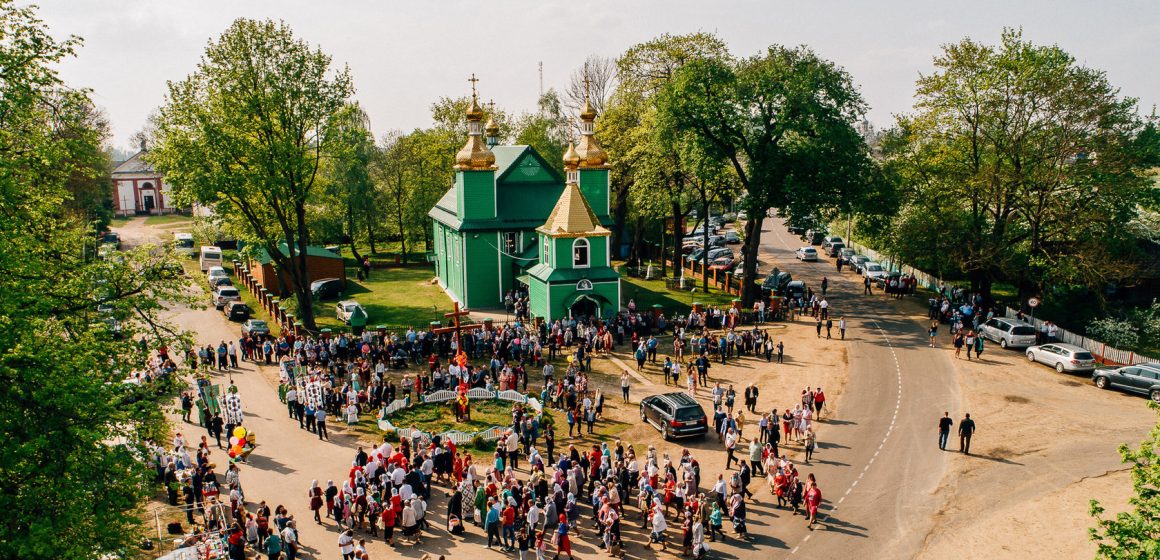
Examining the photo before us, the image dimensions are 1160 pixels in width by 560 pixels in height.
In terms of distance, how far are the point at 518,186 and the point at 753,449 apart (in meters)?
26.0

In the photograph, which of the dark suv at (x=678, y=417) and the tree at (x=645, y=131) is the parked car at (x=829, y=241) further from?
the dark suv at (x=678, y=417)

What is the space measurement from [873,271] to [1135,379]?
68.9ft

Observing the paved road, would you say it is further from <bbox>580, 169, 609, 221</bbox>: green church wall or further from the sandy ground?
<bbox>580, 169, 609, 221</bbox>: green church wall

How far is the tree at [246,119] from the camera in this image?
3108 cm

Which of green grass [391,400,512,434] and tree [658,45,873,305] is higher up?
tree [658,45,873,305]

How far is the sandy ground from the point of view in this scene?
17.6 meters

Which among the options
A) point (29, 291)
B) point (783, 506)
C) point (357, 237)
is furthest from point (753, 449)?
point (357, 237)

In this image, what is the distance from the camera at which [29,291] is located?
1250 centimetres

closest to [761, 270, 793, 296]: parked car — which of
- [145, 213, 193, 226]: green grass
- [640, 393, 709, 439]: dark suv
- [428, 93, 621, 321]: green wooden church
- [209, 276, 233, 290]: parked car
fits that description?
[428, 93, 621, 321]: green wooden church

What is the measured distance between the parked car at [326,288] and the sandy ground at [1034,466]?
33515mm

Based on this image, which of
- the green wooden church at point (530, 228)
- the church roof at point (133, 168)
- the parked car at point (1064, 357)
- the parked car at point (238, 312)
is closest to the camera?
the parked car at point (1064, 357)

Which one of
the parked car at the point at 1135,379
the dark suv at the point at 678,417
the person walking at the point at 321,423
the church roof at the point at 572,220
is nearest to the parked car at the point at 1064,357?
the parked car at the point at 1135,379

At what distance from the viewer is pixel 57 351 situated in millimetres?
12109

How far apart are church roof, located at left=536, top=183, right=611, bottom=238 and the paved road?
516 inches
